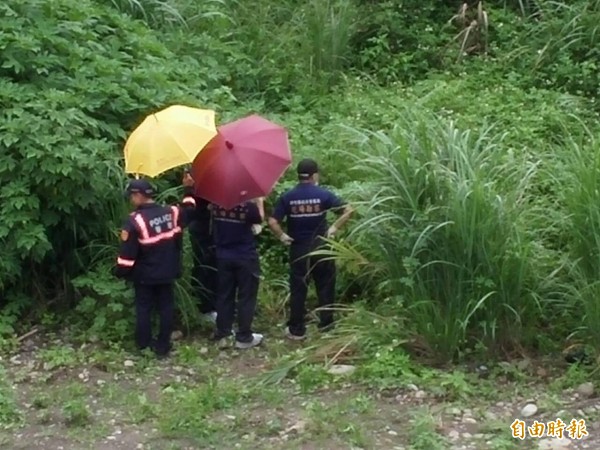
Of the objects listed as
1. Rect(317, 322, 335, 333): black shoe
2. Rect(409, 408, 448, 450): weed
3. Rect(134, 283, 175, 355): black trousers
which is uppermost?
Rect(134, 283, 175, 355): black trousers

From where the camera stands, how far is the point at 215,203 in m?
7.75

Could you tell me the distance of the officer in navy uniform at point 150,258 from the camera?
24.9 feet

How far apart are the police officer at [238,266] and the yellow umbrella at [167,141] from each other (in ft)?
1.67

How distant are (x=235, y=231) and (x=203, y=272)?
63cm

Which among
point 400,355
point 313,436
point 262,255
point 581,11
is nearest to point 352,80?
point 581,11

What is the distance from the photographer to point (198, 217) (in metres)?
8.23

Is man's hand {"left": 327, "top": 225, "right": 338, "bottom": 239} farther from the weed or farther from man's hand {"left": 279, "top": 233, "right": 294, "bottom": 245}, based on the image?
the weed

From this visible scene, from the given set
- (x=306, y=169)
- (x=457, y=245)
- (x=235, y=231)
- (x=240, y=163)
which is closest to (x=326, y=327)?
(x=235, y=231)

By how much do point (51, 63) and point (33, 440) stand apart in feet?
10.7

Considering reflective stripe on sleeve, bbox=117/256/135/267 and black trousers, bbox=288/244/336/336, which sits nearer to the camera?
reflective stripe on sleeve, bbox=117/256/135/267

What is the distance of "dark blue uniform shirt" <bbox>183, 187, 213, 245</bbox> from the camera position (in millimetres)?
8055

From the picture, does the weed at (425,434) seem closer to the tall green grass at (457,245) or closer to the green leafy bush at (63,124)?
the tall green grass at (457,245)

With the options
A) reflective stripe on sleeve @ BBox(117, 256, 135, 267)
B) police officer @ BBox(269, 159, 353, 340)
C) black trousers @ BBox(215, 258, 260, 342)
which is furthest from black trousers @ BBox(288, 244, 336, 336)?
reflective stripe on sleeve @ BBox(117, 256, 135, 267)

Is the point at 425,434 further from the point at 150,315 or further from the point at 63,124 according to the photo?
the point at 63,124
